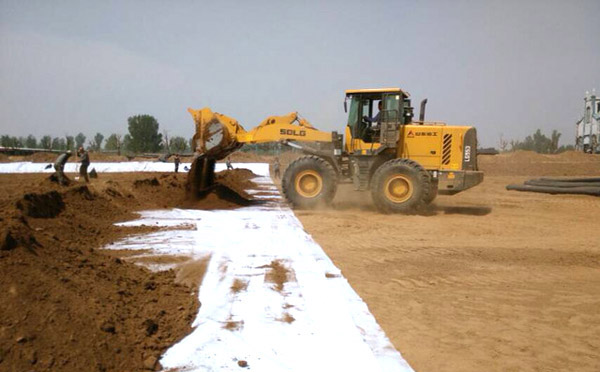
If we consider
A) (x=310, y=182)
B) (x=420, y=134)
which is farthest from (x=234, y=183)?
(x=420, y=134)

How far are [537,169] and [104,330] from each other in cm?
3130

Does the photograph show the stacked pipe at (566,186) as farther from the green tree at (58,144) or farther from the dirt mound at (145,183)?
the green tree at (58,144)

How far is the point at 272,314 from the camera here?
15.4ft

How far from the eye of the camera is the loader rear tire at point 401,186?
11773 millimetres

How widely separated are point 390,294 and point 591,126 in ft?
122

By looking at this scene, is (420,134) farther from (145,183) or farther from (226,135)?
(145,183)

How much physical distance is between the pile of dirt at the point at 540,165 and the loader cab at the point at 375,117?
67.3 ft

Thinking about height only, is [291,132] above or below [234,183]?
above

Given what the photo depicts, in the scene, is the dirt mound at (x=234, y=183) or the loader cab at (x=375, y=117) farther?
the dirt mound at (x=234, y=183)

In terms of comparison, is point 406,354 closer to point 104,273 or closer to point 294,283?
point 294,283

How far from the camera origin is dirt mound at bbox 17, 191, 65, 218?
8.17 meters

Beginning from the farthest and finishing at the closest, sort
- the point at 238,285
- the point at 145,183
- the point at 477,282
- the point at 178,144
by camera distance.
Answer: the point at 178,144, the point at 145,183, the point at 477,282, the point at 238,285

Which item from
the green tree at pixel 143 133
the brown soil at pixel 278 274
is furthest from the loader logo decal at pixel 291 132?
the green tree at pixel 143 133

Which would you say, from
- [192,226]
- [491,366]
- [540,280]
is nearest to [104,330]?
[491,366]
